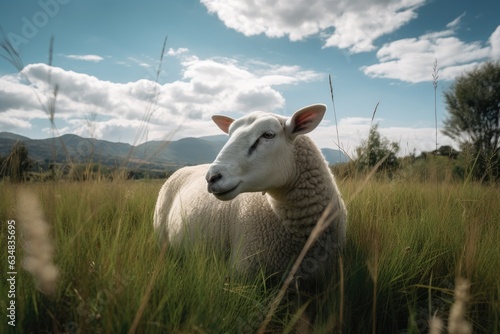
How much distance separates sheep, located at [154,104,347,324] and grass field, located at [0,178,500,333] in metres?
0.27

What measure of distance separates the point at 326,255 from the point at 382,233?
58 cm

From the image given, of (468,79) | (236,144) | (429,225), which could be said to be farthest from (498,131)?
(236,144)

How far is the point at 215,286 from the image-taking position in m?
1.92

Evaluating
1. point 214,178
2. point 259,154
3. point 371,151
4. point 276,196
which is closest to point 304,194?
point 276,196

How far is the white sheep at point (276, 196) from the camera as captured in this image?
2.64m

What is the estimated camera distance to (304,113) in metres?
2.93

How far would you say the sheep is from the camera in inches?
104

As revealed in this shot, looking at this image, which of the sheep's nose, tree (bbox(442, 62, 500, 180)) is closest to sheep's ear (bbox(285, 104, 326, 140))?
the sheep's nose

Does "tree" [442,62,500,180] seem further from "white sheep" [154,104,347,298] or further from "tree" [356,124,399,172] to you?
"white sheep" [154,104,347,298]

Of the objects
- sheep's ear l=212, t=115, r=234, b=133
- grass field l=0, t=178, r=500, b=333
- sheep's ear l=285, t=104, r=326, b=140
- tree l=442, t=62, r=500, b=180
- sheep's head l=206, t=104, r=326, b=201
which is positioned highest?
tree l=442, t=62, r=500, b=180

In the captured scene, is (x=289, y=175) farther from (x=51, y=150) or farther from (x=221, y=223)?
(x=51, y=150)

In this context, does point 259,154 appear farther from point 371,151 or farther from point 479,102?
point 479,102

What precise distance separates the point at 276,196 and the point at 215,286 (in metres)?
1.27

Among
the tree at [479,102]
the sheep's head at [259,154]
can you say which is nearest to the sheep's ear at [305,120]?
the sheep's head at [259,154]
